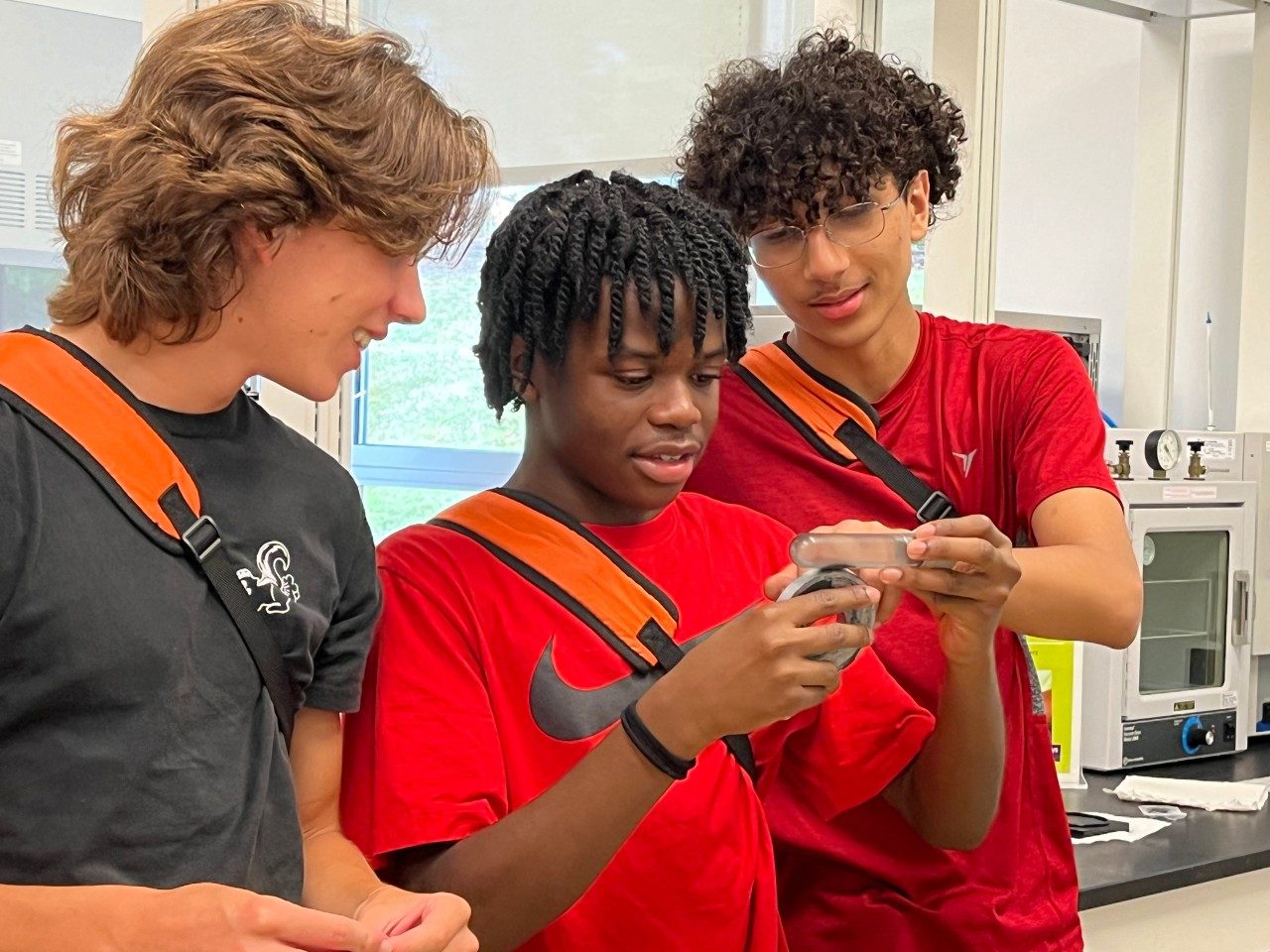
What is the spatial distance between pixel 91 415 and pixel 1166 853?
75.1 inches

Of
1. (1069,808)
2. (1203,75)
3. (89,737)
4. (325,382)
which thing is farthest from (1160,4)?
(89,737)

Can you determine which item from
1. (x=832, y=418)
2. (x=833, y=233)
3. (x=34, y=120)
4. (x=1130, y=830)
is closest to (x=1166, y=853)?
(x=1130, y=830)

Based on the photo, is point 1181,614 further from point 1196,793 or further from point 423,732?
point 423,732

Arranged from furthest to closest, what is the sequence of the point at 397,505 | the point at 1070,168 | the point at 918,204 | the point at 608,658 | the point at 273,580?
the point at 1070,168, the point at 397,505, the point at 918,204, the point at 608,658, the point at 273,580

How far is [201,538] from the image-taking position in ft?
3.62

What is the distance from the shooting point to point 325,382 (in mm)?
1177

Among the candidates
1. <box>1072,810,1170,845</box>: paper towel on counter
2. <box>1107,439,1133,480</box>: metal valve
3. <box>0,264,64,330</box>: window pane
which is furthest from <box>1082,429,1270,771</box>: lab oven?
<box>0,264,64,330</box>: window pane

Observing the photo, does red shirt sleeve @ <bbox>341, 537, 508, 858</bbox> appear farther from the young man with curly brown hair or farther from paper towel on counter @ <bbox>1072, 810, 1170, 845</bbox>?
paper towel on counter @ <bbox>1072, 810, 1170, 845</bbox>

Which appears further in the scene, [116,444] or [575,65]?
[575,65]

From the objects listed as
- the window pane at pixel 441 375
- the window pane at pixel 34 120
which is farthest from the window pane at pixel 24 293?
the window pane at pixel 441 375

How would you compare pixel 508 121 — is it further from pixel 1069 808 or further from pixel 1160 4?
pixel 1160 4

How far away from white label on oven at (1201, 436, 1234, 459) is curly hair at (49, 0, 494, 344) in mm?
2428

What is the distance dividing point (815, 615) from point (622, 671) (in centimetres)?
20

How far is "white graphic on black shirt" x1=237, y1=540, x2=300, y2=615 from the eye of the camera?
115cm
